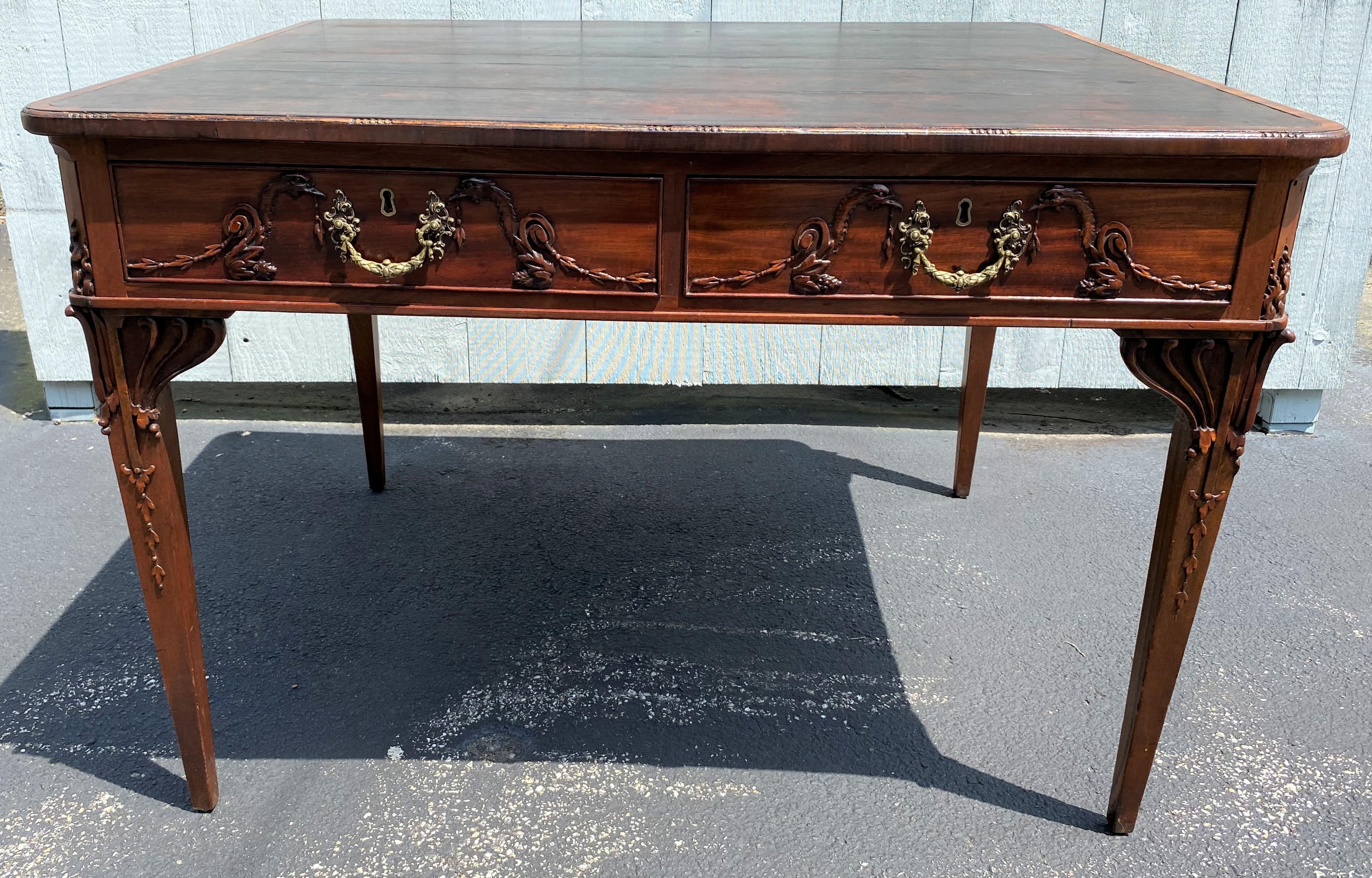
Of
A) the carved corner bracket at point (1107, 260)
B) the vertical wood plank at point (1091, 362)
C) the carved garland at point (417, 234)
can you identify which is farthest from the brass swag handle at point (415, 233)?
the vertical wood plank at point (1091, 362)

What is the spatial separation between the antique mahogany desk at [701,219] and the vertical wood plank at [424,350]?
135 centimetres

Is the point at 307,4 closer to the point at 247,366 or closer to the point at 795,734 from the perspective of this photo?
the point at 247,366

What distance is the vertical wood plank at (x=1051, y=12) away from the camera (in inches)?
96.9

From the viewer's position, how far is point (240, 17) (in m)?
2.44

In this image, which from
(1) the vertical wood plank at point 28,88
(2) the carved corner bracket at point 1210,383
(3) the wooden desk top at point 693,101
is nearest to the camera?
(3) the wooden desk top at point 693,101

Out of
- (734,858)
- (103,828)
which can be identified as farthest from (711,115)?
(103,828)

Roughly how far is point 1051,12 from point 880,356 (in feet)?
2.91

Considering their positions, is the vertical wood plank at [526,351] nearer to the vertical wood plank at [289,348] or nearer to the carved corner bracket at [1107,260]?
the vertical wood plank at [289,348]

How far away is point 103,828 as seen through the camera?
140 centimetres

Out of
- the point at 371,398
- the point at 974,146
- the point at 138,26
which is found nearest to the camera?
the point at 974,146

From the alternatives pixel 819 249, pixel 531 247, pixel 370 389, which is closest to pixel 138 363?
pixel 531 247

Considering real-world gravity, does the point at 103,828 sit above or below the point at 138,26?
below

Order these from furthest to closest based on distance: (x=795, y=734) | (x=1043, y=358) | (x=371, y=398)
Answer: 1. (x=1043, y=358)
2. (x=371, y=398)
3. (x=795, y=734)

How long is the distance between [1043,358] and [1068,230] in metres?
1.61
